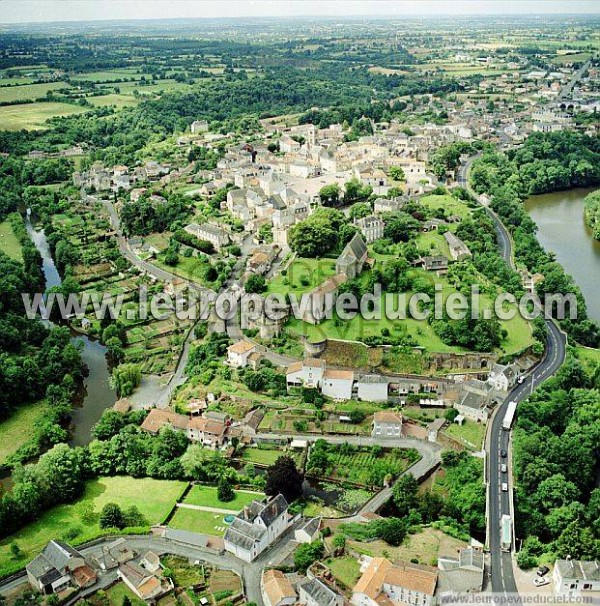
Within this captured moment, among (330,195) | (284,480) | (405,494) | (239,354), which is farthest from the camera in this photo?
(330,195)

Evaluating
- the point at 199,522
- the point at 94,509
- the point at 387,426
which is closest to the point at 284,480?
the point at 199,522

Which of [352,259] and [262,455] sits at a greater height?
[352,259]

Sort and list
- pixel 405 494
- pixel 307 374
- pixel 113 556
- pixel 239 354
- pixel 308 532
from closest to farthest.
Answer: pixel 113 556, pixel 308 532, pixel 405 494, pixel 307 374, pixel 239 354

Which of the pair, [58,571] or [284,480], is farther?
[284,480]

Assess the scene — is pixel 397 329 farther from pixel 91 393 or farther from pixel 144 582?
pixel 144 582

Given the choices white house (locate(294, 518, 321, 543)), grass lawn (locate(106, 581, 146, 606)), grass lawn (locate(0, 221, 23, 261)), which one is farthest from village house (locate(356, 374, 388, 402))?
grass lawn (locate(0, 221, 23, 261))

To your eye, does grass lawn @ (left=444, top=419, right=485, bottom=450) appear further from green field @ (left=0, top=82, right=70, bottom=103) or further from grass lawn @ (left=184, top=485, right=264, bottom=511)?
green field @ (left=0, top=82, right=70, bottom=103)

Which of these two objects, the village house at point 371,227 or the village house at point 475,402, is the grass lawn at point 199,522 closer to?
the village house at point 475,402

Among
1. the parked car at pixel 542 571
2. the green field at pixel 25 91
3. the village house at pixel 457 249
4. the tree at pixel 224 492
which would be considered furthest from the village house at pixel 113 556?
the green field at pixel 25 91
